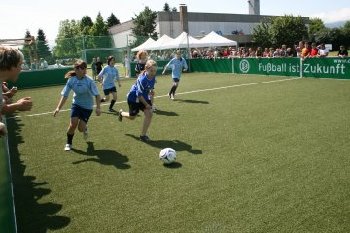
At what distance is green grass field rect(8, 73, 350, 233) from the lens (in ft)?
14.1

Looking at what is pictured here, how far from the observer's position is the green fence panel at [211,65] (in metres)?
26.0

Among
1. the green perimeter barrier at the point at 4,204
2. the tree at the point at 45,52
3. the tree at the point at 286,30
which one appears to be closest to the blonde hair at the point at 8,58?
the green perimeter barrier at the point at 4,204

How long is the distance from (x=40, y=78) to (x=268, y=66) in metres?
15.3

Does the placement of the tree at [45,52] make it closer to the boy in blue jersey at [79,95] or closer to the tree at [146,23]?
the boy in blue jersey at [79,95]

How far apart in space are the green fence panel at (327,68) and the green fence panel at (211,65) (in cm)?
703

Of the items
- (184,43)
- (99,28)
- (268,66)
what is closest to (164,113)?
(268,66)

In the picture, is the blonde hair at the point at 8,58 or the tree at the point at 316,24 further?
the tree at the point at 316,24

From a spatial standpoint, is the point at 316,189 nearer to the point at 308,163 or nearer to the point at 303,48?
the point at 308,163

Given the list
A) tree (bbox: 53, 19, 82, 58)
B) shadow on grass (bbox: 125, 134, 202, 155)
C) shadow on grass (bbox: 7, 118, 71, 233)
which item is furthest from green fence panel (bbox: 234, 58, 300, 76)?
shadow on grass (bbox: 7, 118, 71, 233)

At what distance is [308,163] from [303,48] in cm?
1585

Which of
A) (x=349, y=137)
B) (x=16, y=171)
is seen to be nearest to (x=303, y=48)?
(x=349, y=137)

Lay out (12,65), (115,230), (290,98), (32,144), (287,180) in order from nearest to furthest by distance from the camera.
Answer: (12,65)
(115,230)
(287,180)
(32,144)
(290,98)

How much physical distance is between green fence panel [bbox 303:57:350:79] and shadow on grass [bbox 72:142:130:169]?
14212mm

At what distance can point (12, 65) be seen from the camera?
3.14 meters
